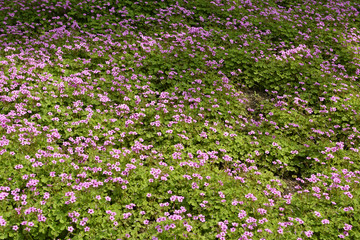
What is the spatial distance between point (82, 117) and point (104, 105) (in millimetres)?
688

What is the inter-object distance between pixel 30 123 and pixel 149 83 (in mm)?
3150

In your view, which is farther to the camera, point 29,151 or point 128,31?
point 128,31

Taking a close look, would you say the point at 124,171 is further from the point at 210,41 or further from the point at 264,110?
the point at 210,41

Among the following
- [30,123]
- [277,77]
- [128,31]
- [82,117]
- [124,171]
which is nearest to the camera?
[124,171]

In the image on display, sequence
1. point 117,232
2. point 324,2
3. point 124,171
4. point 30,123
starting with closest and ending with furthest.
Result: point 117,232
point 124,171
point 30,123
point 324,2

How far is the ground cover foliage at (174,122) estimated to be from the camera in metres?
5.09

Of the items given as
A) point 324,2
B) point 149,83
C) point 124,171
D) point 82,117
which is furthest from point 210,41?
point 324,2

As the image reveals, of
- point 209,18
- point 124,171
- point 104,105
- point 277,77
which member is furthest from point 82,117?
point 209,18

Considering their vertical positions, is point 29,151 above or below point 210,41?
below

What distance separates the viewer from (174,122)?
22.8 ft

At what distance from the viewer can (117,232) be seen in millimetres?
4863

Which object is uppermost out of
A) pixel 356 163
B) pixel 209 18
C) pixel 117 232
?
pixel 209 18

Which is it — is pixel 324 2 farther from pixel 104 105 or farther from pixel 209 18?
pixel 104 105

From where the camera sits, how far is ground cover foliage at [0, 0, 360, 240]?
5094 millimetres
